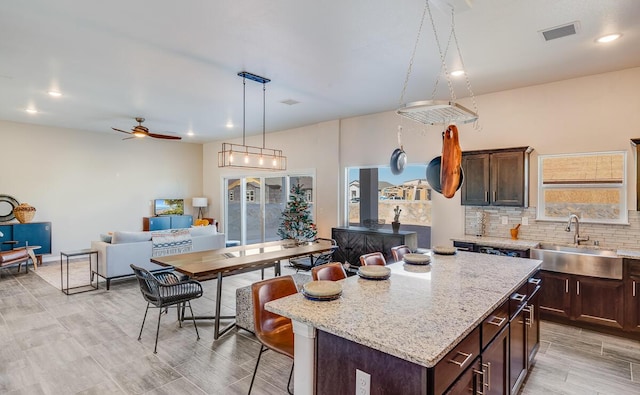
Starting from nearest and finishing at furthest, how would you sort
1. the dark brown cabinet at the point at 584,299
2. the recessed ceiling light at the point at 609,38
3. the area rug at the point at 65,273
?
1. the recessed ceiling light at the point at 609,38
2. the dark brown cabinet at the point at 584,299
3. the area rug at the point at 65,273

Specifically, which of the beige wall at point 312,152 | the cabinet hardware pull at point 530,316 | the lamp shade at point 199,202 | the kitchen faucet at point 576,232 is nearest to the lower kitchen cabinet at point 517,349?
the cabinet hardware pull at point 530,316

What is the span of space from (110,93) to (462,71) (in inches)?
199

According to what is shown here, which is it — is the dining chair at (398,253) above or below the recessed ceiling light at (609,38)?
below

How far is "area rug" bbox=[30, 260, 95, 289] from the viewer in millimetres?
5945

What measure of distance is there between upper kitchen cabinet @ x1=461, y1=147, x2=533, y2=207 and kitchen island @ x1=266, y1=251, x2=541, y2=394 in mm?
2643

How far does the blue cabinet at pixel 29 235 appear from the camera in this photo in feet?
22.5

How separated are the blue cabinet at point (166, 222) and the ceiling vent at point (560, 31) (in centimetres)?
888

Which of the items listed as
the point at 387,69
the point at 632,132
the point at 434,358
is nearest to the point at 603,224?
the point at 632,132

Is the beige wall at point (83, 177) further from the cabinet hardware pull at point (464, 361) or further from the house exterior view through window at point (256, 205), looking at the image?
the cabinet hardware pull at point (464, 361)

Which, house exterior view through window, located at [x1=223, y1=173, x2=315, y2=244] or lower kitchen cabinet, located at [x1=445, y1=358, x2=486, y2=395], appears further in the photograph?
house exterior view through window, located at [x1=223, y1=173, x2=315, y2=244]

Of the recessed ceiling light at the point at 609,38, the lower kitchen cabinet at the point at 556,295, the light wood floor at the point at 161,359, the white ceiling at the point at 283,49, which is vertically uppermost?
the white ceiling at the point at 283,49

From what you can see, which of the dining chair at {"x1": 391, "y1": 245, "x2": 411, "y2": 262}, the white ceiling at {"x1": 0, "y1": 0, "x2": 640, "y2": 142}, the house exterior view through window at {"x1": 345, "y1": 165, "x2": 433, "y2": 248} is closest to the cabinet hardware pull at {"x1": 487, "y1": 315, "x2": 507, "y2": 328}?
the dining chair at {"x1": 391, "y1": 245, "x2": 411, "y2": 262}

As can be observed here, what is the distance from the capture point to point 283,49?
3588 millimetres

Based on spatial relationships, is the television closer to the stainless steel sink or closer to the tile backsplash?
the tile backsplash
